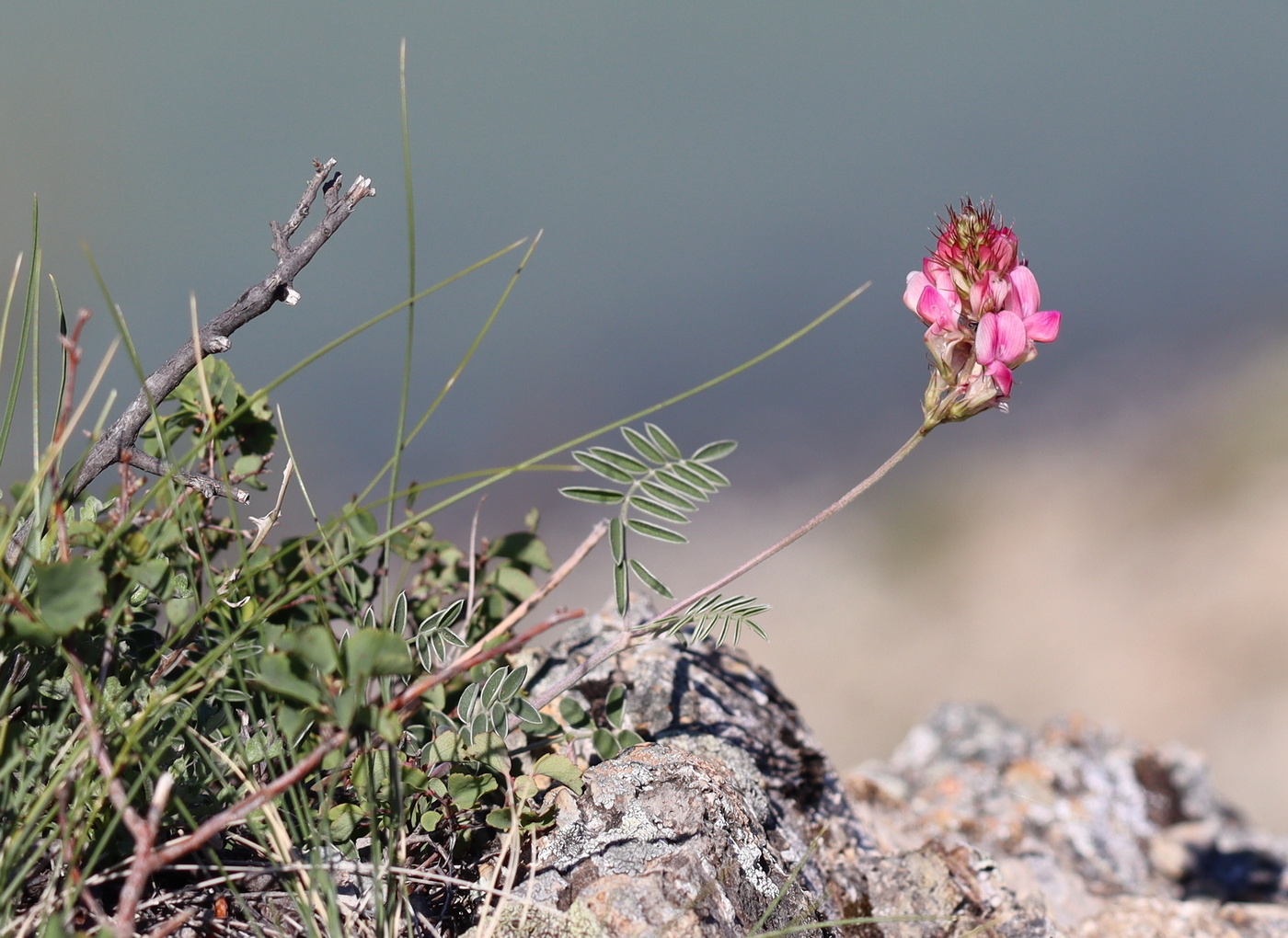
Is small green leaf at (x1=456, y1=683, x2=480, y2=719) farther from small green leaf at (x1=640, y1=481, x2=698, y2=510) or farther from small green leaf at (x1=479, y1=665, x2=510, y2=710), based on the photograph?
small green leaf at (x1=640, y1=481, x2=698, y2=510)

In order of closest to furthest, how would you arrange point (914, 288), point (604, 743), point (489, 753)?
point (489, 753) < point (604, 743) < point (914, 288)

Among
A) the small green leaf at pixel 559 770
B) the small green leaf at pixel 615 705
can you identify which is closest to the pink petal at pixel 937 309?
the small green leaf at pixel 615 705

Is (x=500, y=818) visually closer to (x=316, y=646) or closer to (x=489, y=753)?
(x=489, y=753)

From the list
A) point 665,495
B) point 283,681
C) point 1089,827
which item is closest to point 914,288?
point 665,495

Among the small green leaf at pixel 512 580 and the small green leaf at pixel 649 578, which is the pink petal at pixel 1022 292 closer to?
the small green leaf at pixel 649 578

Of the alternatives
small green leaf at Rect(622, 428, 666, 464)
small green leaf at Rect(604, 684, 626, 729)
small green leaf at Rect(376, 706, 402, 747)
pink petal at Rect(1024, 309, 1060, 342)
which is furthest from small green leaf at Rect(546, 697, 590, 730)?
pink petal at Rect(1024, 309, 1060, 342)
